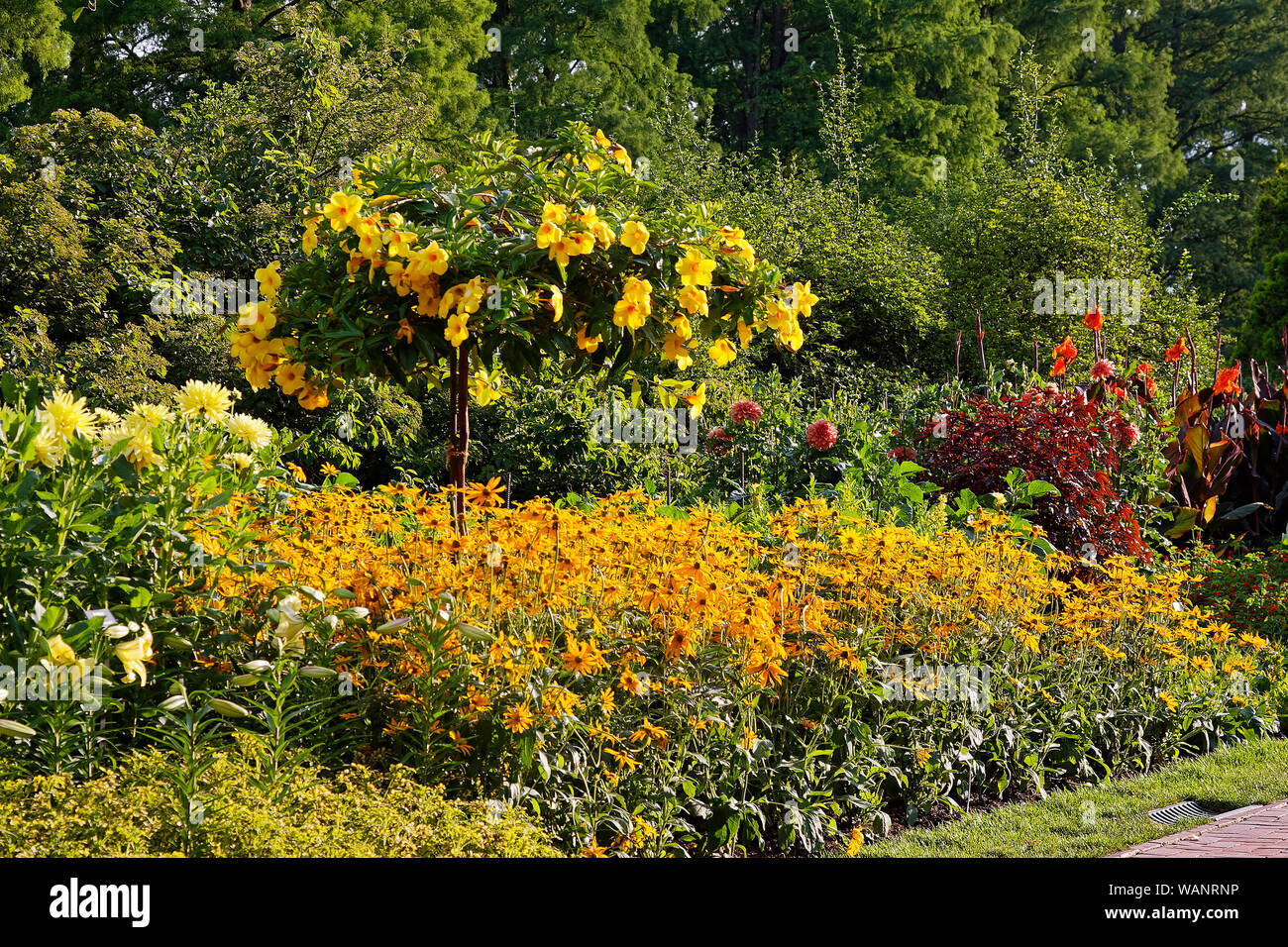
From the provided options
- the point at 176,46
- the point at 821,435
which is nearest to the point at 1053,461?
the point at 821,435

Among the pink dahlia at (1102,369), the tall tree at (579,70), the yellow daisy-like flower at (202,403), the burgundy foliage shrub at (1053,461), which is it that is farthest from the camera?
the tall tree at (579,70)

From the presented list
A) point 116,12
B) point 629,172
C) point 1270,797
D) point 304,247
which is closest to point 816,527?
point 629,172

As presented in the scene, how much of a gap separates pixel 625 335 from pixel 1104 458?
393 cm

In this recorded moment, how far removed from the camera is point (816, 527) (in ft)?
15.6

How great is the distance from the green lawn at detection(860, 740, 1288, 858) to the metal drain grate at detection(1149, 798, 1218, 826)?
0.04 meters

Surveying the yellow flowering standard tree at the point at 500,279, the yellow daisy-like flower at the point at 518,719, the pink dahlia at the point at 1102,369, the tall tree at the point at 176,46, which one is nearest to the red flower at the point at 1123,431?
the pink dahlia at the point at 1102,369

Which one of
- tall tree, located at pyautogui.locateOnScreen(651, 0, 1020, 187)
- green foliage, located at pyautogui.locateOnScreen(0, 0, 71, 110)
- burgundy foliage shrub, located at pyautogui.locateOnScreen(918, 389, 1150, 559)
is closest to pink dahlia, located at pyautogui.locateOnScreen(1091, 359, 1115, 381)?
burgundy foliage shrub, located at pyautogui.locateOnScreen(918, 389, 1150, 559)

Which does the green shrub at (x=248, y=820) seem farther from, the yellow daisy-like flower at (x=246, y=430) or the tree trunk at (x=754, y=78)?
the tree trunk at (x=754, y=78)

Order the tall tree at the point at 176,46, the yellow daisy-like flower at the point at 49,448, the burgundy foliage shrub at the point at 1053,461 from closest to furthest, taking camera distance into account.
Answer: the yellow daisy-like flower at the point at 49,448 < the burgundy foliage shrub at the point at 1053,461 < the tall tree at the point at 176,46

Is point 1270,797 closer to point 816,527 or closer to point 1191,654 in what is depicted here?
point 1191,654

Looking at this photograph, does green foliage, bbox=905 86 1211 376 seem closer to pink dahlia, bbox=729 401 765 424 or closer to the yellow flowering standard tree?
pink dahlia, bbox=729 401 765 424

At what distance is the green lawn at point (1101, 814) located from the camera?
360cm

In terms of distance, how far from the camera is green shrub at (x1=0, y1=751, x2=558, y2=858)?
2.43 metres

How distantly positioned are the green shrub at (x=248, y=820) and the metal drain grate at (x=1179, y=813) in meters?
2.25
